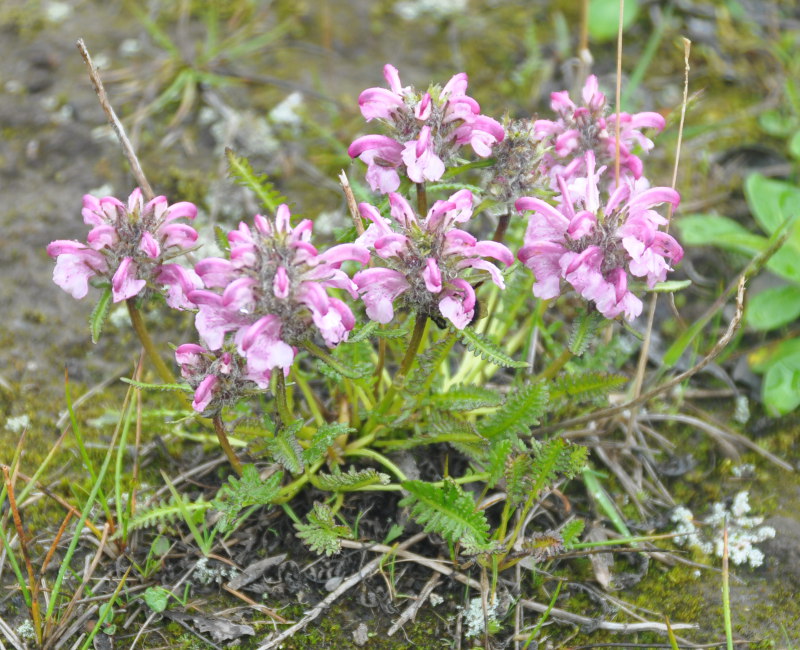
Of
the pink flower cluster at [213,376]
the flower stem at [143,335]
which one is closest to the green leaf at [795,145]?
the pink flower cluster at [213,376]

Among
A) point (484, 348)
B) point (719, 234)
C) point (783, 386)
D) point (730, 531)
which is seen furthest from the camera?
point (719, 234)

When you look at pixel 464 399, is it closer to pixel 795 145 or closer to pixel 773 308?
pixel 773 308

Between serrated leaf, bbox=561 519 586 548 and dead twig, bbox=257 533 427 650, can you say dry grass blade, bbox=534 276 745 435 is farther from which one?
dead twig, bbox=257 533 427 650

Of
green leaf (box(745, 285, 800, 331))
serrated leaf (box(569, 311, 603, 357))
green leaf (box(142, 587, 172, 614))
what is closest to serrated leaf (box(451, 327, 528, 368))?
serrated leaf (box(569, 311, 603, 357))

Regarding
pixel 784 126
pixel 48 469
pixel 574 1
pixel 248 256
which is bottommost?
pixel 48 469

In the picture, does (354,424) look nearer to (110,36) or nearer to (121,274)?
(121,274)

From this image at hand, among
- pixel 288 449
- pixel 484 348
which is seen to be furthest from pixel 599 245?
pixel 288 449

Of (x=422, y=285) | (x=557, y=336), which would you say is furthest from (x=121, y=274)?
(x=557, y=336)
